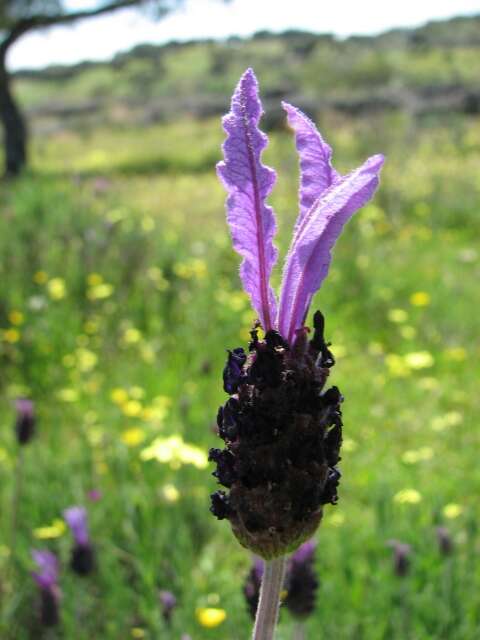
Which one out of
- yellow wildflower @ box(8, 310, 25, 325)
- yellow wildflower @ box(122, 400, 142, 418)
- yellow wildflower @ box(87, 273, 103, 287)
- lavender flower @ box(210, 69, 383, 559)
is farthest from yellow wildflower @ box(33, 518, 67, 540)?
yellow wildflower @ box(87, 273, 103, 287)

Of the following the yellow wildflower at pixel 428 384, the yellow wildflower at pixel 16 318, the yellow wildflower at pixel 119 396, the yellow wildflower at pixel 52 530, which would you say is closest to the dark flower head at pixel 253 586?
the yellow wildflower at pixel 52 530

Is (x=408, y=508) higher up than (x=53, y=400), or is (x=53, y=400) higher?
(x=53, y=400)

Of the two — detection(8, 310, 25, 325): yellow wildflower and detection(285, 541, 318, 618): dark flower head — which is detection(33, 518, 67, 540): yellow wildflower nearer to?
detection(285, 541, 318, 618): dark flower head

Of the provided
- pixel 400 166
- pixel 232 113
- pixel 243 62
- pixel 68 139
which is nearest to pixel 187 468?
pixel 232 113

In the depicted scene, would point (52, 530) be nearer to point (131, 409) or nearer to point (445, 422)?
point (131, 409)

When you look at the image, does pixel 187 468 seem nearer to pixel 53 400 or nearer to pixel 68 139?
pixel 53 400

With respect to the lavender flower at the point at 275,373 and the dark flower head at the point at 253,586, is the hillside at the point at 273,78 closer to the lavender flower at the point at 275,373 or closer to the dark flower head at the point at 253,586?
the dark flower head at the point at 253,586
